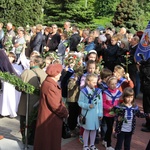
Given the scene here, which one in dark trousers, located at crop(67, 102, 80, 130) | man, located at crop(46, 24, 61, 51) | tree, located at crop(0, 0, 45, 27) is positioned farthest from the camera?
tree, located at crop(0, 0, 45, 27)

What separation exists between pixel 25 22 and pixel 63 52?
10.2 meters

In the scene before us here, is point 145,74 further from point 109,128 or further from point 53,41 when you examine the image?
point 53,41

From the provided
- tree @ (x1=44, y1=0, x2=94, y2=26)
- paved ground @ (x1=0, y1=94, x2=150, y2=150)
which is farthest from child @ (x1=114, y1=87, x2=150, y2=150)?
tree @ (x1=44, y1=0, x2=94, y2=26)

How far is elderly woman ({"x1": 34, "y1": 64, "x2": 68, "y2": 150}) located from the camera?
5.29 meters

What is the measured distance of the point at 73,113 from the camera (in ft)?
23.6

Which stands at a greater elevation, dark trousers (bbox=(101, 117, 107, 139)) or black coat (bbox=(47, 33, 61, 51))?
black coat (bbox=(47, 33, 61, 51))

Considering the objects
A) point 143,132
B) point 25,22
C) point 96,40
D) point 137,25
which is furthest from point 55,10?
point 143,132

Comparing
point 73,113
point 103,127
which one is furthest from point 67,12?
point 103,127

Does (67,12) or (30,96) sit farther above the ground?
(67,12)

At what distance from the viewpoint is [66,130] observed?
6961 mm

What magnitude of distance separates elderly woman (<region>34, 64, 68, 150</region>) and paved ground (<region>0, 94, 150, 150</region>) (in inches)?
27.9

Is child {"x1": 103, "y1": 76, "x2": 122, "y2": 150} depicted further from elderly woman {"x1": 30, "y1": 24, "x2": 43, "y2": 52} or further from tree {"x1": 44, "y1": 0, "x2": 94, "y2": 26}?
tree {"x1": 44, "y1": 0, "x2": 94, "y2": 26}

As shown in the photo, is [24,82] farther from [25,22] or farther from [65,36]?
[25,22]

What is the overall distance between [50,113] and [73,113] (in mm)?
1861
